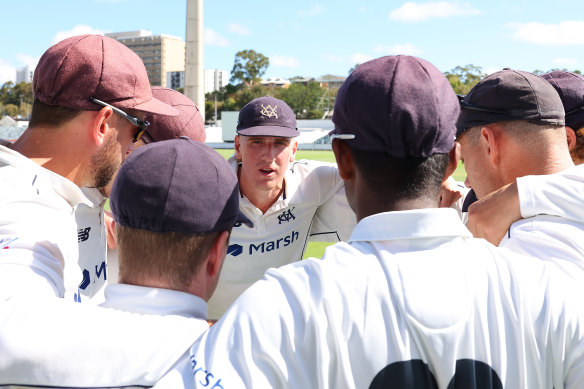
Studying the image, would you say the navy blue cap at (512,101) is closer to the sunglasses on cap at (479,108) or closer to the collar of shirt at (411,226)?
the sunglasses on cap at (479,108)

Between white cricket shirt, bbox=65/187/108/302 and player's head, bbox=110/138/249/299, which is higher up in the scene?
player's head, bbox=110/138/249/299

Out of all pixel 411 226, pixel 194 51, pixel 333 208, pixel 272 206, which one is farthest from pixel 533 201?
pixel 194 51

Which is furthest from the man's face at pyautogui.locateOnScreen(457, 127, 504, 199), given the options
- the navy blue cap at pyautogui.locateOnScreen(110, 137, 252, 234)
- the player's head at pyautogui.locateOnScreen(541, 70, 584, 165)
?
the navy blue cap at pyautogui.locateOnScreen(110, 137, 252, 234)

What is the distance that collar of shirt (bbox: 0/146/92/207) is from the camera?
2.20 meters

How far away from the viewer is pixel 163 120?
3.92 metres

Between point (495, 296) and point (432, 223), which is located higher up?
point (432, 223)

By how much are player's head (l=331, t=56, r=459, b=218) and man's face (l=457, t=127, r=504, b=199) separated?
0.89 metres

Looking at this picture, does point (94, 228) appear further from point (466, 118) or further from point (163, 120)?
point (466, 118)

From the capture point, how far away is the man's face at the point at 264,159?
440 centimetres

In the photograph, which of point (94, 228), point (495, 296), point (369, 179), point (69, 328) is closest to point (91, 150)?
point (94, 228)

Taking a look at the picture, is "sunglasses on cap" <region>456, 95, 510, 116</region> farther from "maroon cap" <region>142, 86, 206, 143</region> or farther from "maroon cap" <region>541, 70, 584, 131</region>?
"maroon cap" <region>142, 86, 206, 143</region>

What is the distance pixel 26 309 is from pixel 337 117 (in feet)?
3.47

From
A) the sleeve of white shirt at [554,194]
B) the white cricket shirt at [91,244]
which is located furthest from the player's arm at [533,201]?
the white cricket shirt at [91,244]

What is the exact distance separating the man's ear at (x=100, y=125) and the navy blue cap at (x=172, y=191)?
844 millimetres
